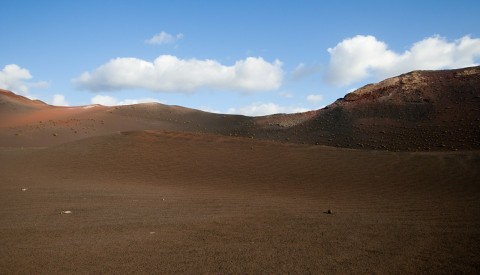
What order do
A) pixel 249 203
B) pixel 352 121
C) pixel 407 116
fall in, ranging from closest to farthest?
1. pixel 249 203
2. pixel 407 116
3. pixel 352 121

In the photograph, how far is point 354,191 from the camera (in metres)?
13.1

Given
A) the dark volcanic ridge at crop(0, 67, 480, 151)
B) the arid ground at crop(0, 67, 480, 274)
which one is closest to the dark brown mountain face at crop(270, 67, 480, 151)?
the dark volcanic ridge at crop(0, 67, 480, 151)

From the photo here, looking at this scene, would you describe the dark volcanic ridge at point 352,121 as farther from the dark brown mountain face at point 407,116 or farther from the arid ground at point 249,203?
the arid ground at point 249,203

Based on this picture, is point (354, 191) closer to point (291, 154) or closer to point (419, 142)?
point (291, 154)

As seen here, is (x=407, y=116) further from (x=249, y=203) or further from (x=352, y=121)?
(x=249, y=203)

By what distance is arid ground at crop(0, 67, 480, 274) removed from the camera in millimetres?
5633

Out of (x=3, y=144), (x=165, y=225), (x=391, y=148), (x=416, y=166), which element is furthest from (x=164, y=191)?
(x=3, y=144)

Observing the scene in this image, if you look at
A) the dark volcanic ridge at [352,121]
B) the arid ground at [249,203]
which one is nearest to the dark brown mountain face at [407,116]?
the dark volcanic ridge at [352,121]

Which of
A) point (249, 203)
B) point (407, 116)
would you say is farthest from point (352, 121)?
point (249, 203)

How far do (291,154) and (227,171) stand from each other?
13.2ft

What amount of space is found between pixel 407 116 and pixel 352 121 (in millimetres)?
4388

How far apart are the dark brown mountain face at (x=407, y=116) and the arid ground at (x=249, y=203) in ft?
0.62

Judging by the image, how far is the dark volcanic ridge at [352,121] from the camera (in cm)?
2909

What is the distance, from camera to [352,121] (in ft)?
115
